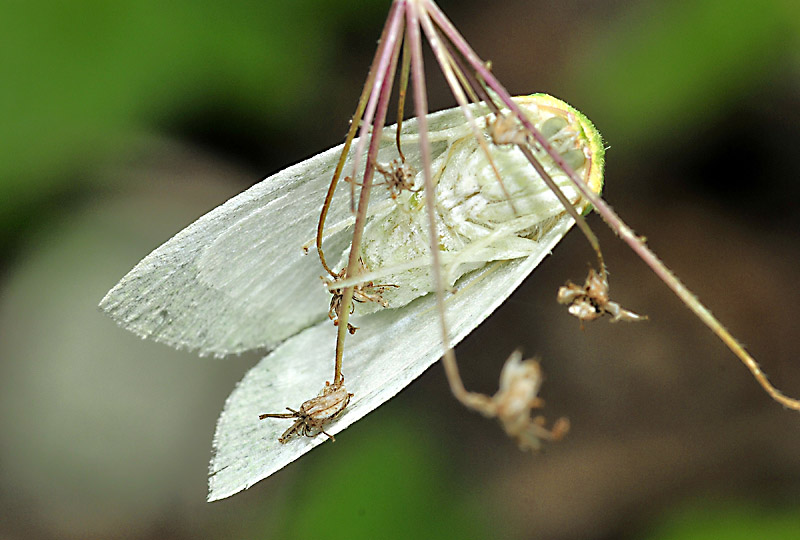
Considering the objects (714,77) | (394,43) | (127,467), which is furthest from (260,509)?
(714,77)

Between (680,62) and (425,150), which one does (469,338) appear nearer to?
(680,62)

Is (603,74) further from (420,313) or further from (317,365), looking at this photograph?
(317,365)

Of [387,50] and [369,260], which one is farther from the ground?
[387,50]

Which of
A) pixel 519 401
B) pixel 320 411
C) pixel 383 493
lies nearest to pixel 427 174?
pixel 519 401

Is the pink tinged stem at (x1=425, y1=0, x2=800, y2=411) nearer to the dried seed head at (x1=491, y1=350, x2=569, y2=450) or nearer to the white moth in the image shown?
the white moth

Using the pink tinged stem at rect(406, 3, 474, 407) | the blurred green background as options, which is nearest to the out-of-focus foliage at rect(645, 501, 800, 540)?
the blurred green background

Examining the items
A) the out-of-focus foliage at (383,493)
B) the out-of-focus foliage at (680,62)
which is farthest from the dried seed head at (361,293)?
the out-of-focus foliage at (680,62)
